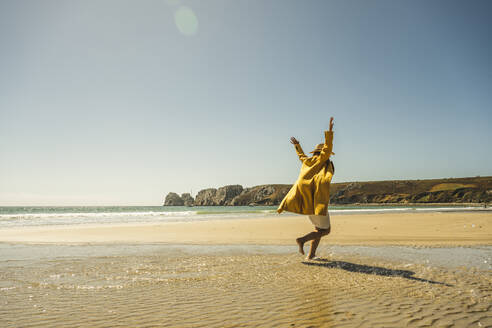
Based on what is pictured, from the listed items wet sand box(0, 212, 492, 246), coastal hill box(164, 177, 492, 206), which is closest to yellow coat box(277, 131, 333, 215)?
wet sand box(0, 212, 492, 246)

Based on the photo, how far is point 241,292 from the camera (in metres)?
4.29

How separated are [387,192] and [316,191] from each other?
101697mm

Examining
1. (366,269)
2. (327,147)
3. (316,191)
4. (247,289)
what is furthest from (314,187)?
(247,289)

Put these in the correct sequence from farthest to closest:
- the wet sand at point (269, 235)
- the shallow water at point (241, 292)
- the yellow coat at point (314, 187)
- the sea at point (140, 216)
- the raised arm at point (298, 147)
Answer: the sea at point (140, 216)
the wet sand at point (269, 235)
the raised arm at point (298, 147)
the yellow coat at point (314, 187)
the shallow water at point (241, 292)

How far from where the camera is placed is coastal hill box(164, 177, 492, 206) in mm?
79294

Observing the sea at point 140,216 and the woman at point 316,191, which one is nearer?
the woman at point 316,191

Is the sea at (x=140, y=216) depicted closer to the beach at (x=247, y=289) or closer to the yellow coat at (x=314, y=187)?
the beach at (x=247, y=289)

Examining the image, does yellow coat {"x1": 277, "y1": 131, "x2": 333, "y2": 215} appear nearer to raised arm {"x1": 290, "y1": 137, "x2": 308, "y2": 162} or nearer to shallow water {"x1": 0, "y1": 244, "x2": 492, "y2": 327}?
raised arm {"x1": 290, "y1": 137, "x2": 308, "y2": 162}

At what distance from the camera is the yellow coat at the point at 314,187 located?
6.03 m

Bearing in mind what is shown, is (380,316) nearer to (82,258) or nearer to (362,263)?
(362,263)

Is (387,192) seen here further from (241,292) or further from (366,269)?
(241,292)

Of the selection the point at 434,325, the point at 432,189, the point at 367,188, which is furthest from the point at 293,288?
the point at 367,188

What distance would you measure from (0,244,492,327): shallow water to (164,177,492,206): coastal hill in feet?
269

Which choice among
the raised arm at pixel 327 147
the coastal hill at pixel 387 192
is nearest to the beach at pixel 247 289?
the raised arm at pixel 327 147
